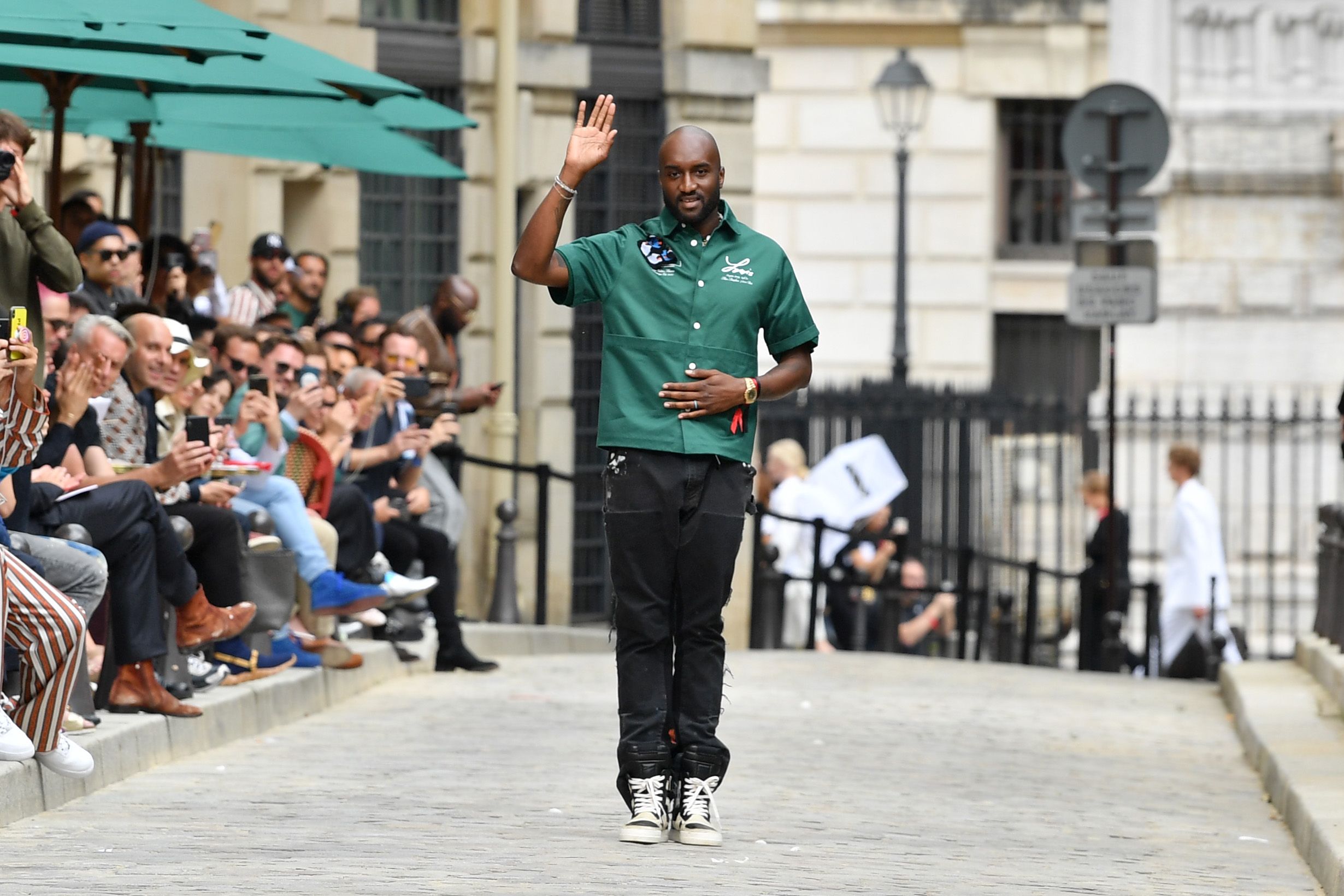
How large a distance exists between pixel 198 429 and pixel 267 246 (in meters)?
5.46

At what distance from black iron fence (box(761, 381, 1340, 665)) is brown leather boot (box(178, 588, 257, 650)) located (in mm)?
10036

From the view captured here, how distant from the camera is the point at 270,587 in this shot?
36.9ft

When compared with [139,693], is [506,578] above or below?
below

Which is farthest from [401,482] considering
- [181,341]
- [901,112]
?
[901,112]

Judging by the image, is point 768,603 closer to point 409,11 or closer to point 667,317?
point 409,11

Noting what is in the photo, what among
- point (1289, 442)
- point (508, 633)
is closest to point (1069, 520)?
point (1289, 442)

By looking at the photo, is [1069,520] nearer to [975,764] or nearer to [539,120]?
[539,120]

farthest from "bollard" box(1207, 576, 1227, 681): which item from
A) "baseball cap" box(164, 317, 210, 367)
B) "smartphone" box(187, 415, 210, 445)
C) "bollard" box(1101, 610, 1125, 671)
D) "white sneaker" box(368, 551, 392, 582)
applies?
"smartphone" box(187, 415, 210, 445)

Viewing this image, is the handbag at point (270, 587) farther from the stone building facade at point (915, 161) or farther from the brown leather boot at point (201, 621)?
the stone building facade at point (915, 161)

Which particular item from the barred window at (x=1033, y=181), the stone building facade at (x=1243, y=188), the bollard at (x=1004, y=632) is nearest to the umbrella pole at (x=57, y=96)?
the bollard at (x=1004, y=632)

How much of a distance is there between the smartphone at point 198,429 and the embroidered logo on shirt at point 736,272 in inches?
101

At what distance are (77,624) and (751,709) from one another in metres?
4.93

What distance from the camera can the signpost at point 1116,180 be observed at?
1688 cm

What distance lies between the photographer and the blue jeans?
1180cm
